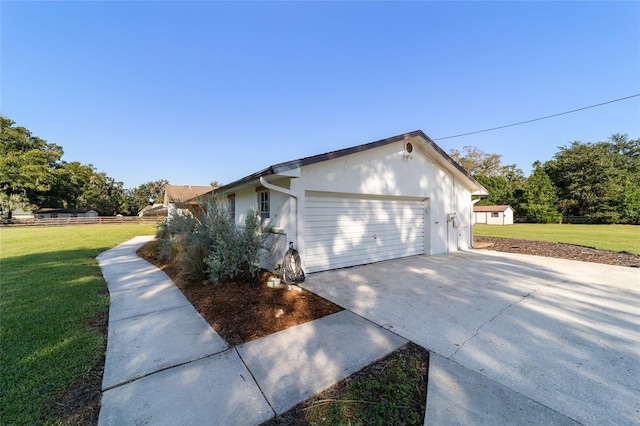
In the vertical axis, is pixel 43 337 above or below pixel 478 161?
below

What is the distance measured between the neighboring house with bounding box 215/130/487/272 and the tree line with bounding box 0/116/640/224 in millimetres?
36051

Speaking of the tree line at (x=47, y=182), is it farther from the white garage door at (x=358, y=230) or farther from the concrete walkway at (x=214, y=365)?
the white garage door at (x=358, y=230)

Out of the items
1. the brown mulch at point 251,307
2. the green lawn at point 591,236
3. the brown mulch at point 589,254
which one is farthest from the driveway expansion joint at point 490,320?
the green lawn at point 591,236

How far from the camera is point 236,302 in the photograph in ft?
14.5

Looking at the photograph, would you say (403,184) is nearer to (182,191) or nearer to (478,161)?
(182,191)

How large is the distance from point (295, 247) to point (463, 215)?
8.14 meters

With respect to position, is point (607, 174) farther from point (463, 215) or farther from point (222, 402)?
point (222, 402)

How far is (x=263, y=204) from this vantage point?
295 inches

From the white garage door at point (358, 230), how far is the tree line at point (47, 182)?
5106cm

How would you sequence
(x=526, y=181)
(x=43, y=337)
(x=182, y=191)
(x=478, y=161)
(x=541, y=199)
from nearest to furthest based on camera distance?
(x=43, y=337)
(x=182, y=191)
(x=541, y=199)
(x=526, y=181)
(x=478, y=161)

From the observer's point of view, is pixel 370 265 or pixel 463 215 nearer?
Answer: pixel 370 265

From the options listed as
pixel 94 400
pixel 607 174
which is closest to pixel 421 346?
pixel 94 400

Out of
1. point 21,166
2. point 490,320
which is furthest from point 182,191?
point 21,166

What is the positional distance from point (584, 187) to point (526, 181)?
7415 millimetres
